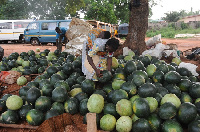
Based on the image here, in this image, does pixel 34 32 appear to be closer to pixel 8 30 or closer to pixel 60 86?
pixel 8 30

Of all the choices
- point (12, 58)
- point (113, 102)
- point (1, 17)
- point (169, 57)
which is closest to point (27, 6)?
point (1, 17)

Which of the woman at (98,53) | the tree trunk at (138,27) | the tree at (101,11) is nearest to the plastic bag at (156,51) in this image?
the tree trunk at (138,27)

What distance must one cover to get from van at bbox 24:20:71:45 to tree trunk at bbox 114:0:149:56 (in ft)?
32.2

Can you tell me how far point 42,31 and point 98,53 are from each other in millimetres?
14303

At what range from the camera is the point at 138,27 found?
7.14 m

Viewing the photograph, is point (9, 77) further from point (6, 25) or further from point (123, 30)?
point (123, 30)

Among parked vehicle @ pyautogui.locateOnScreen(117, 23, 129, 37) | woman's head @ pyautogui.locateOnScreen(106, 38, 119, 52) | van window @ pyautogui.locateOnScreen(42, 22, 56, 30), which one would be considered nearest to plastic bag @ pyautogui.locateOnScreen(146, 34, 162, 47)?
woman's head @ pyautogui.locateOnScreen(106, 38, 119, 52)

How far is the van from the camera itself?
16438mm

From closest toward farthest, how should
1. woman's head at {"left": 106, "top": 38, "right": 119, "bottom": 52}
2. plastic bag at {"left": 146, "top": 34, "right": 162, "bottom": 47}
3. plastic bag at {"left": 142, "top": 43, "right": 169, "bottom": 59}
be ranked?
1. woman's head at {"left": 106, "top": 38, "right": 119, "bottom": 52}
2. plastic bag at {"left": 142, "top": 43, "right": 169, "bottom": 59}
3. plastic bag at {"left": 146, "top": 34, "right": 162, "bottom": 47}

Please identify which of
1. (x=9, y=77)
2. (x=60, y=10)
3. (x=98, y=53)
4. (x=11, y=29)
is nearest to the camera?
(x=98, y=53)

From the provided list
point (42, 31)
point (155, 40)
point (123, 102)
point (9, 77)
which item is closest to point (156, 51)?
point (155, 40)

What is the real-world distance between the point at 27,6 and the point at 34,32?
20.0 metres

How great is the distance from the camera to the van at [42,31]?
53.9 ft

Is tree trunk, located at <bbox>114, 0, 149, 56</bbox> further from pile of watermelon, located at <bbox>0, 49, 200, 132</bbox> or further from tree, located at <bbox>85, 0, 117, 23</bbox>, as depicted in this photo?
tree, located at <bbox>85, 0, 117, 23</bbox>
